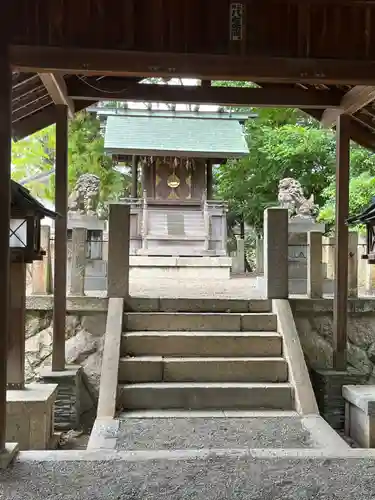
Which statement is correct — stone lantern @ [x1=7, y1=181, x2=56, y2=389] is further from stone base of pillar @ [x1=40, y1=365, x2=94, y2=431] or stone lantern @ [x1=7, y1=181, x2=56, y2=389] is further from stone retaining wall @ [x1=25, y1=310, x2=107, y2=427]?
stone retaining wall @ [x1=25, y1=310, x2=107, y2=427]

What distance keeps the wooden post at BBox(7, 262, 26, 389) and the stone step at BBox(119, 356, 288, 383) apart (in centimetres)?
125

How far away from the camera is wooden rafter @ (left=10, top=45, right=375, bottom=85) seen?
398 centimetres

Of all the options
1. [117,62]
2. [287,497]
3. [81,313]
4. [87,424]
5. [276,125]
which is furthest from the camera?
[276,125]

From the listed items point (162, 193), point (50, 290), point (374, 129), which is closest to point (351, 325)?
point (374, 129)

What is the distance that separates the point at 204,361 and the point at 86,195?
656 cm

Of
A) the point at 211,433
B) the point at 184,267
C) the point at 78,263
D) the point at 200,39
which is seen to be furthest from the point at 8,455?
the point at 184,267

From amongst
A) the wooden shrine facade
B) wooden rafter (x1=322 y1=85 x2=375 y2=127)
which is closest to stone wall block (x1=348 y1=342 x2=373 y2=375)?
wooden rafter (x1=322 y1=85 x2=375 y2=127)

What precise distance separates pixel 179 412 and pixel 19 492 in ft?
8.44

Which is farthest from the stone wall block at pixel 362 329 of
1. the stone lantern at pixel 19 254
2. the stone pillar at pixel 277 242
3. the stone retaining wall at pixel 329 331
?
the stone lantern at pixel 19 254

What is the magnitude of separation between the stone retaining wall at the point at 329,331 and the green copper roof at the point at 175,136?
32.0 feet

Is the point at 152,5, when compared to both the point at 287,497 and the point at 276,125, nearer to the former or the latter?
the point at 287,497

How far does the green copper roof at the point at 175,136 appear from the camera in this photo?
1644 centimetres

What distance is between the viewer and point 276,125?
18.1 meters

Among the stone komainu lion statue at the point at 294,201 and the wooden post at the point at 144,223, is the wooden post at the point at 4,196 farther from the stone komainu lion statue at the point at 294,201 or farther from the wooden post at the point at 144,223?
the wooden post at the point at 144,223
